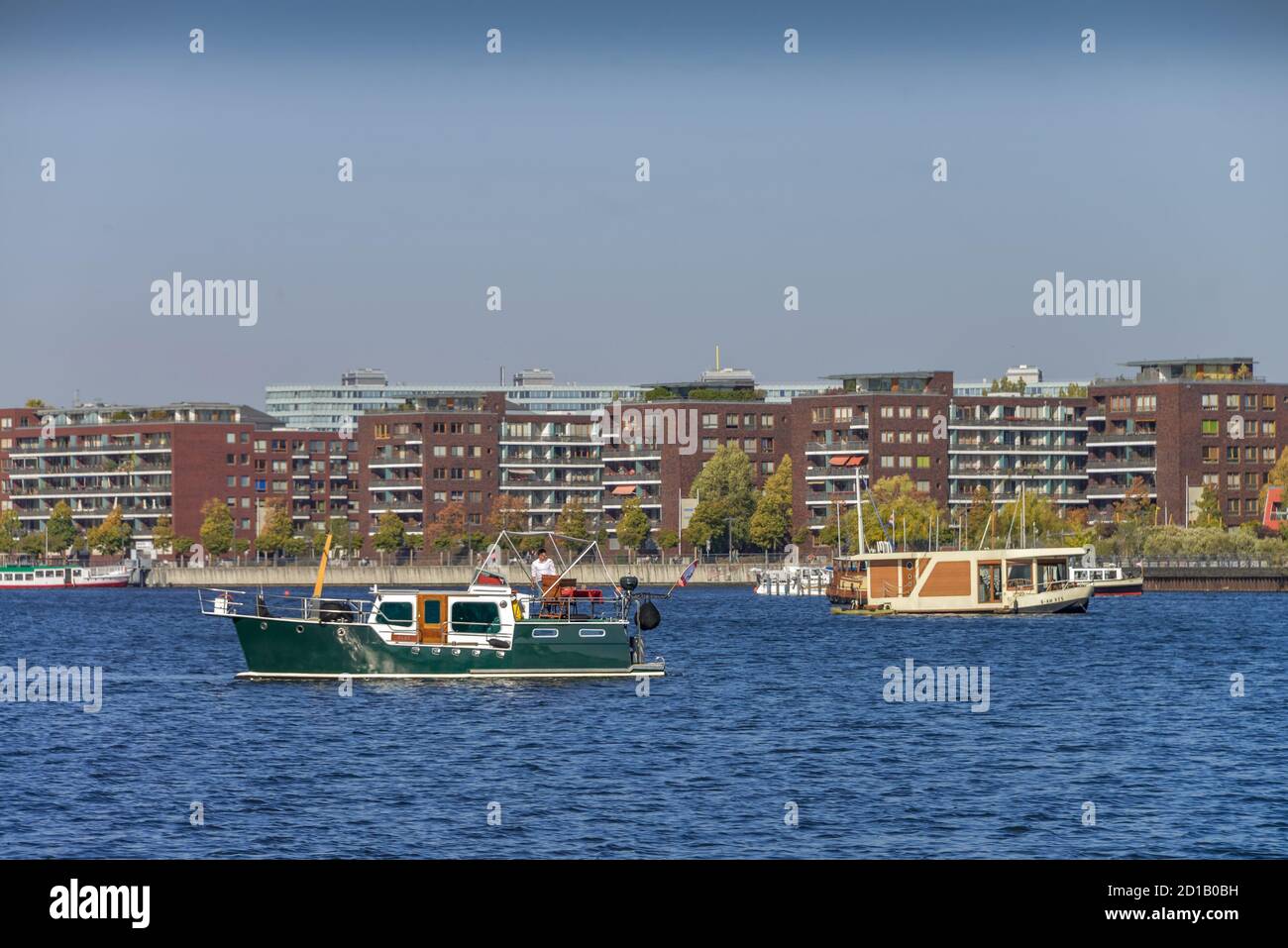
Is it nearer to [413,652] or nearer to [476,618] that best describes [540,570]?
[476,618]

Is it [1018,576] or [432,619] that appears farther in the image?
[1018,576]

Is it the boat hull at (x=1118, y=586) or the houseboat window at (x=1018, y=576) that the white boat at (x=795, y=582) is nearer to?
the boat hull at (x=1118, y=586)

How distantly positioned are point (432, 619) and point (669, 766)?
17.9 m

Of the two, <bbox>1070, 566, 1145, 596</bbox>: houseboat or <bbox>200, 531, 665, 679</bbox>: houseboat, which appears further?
<bbox>1070, 566, 1145, 596</bbox>: houseboat

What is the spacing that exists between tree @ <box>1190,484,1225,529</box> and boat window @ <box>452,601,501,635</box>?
13793 centimetres

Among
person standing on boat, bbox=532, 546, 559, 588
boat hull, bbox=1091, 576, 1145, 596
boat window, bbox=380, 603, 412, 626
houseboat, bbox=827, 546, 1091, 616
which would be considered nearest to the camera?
boat window, bbox=380, 603, 412, 626

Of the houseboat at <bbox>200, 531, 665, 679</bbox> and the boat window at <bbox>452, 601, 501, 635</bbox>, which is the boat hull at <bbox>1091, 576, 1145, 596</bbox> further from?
the boat window at <bbox>452, 601, 501, 635</bbox>

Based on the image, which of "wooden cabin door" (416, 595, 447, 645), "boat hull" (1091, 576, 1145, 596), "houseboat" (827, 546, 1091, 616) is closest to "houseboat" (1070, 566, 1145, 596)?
"boat hull" (1091, 576, 1145, 596)

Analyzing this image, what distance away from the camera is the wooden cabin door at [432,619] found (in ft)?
195

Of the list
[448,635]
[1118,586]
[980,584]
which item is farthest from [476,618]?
[1118,586]

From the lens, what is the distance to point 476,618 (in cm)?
5959

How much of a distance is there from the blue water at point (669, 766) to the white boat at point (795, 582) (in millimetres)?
98652

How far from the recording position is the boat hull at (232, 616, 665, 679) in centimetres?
5966
